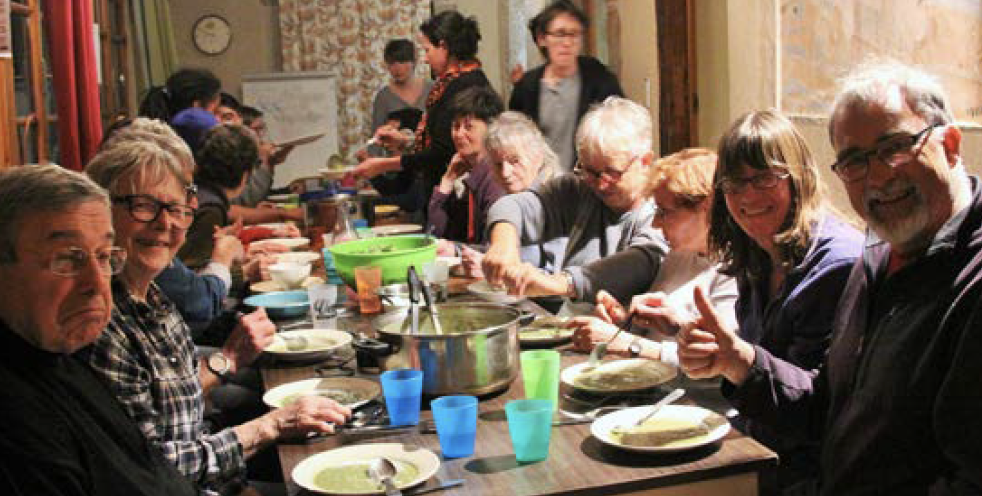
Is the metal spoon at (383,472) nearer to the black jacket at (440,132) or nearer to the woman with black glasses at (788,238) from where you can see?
the woman with black glasses at (788,238)

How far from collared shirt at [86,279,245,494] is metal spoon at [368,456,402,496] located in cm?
36

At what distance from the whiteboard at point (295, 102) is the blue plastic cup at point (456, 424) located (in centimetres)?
742

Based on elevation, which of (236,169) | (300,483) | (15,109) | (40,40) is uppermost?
(40,40)

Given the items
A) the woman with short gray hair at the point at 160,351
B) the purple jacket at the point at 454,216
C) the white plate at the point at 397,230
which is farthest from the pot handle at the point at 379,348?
the white plate at the point at 397,230

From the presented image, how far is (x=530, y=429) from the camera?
1.48 meters

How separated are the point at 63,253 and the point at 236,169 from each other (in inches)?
97.7

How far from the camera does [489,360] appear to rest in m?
1.77

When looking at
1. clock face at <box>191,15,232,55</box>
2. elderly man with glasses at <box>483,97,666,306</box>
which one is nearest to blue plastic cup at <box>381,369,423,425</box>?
elderly man with glasses at <box>483,97,666,306</box>

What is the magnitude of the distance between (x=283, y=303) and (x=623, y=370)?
1.18 meters

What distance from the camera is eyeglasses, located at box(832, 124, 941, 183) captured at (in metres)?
1.43

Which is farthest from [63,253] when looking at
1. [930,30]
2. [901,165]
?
[930,30]

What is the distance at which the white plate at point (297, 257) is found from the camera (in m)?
3.52

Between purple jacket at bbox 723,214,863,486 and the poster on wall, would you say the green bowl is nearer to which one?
purple jacket at bbox 723,214,863,486

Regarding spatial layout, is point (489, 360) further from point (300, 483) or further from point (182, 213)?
point (182, 213)
